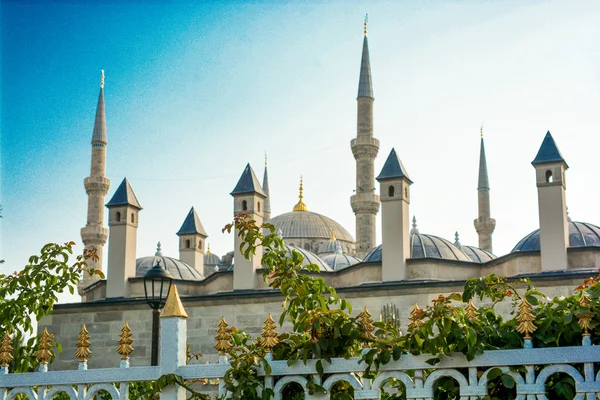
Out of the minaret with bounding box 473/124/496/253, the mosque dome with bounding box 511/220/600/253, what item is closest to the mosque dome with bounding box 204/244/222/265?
the minaret with bounding box 473/124/496/253

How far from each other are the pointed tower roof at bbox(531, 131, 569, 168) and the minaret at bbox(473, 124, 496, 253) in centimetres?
1610

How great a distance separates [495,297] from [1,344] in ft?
9.13

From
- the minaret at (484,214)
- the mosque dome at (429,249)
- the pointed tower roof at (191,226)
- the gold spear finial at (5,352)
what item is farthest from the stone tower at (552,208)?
the minaret at (484,214)

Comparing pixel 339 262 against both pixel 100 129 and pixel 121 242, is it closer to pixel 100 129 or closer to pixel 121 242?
pixel 121 242

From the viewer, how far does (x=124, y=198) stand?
665 inches

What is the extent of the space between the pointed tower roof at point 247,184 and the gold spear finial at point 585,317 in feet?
42.3

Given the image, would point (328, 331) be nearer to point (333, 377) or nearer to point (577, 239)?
point (333, 377)

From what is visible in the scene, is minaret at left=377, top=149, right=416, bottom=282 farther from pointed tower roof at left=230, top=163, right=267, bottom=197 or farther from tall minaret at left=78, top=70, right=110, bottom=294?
tall minaret at left=78, top=70, right=110, bottom=294

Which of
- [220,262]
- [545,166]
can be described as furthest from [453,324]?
[220,262]

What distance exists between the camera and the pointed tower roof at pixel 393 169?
1525cm

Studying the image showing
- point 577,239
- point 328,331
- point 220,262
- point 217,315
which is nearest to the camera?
point 328,331

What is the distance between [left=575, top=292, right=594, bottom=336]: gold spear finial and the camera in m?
3.69

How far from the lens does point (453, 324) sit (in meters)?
3.82

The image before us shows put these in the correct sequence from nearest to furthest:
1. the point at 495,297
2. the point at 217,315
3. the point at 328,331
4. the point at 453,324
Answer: the point at 453,324, the point at 328,331, the point at 495,297, the point at 217,315
